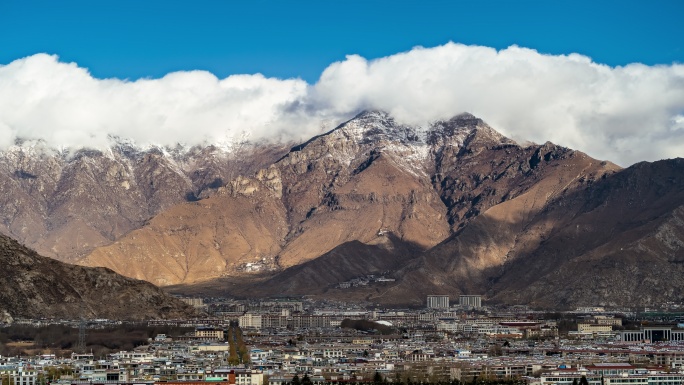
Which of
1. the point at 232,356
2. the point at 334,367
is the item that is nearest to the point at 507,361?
the point at 334,367

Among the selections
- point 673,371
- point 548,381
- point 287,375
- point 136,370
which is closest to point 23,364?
Answer: point 136,370

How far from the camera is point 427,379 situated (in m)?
157

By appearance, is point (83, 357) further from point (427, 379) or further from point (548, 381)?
point (548, 381)

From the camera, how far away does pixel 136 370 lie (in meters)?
163

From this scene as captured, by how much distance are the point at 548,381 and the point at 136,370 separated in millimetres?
39686

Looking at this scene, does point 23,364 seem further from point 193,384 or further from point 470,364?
point 470,364

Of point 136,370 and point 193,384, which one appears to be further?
point 136,370

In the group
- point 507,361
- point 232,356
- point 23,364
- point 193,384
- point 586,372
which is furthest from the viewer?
point 232,356

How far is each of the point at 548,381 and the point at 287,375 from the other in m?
24.4

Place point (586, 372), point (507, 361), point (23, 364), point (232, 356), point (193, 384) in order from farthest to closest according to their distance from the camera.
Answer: point (232, 356) < point (507, 361) < point (23, 364) < point (586, 372) < point (193, 384)

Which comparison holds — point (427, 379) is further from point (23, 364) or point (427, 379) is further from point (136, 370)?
point (23, 364)

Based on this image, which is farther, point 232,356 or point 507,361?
point 232,356

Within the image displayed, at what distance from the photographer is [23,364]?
165125mm

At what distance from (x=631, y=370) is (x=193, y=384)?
4111 centimetres
